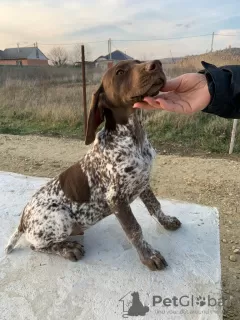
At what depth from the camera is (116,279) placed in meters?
2.73

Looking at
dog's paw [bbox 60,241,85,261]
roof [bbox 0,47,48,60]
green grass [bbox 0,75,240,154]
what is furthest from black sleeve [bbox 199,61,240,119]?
roof [bbox 0,47,48,60]

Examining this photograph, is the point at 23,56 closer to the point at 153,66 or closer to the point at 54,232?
the point at 54,232

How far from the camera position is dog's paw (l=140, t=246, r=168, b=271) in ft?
9.11

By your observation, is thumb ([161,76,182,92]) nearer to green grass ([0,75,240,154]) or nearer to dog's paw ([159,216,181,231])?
dog's paw ([159,216,181,231])

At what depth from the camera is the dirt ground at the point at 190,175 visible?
13.0 ft

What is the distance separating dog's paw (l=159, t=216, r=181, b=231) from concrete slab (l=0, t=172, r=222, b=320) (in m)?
0.06

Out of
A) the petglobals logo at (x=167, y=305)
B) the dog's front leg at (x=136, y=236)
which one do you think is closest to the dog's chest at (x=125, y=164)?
the dog's front leg at (x=136, y=236)

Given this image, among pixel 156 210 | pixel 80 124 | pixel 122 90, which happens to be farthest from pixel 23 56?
pixel 122 90

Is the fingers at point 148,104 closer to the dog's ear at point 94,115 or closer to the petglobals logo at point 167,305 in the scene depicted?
the dog's ear at point 94,115

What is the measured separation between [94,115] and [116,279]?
53.3 inches

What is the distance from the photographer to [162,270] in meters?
2.79

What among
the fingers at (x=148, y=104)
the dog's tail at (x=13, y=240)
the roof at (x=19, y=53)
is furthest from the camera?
the roof at (x=19, y=53)

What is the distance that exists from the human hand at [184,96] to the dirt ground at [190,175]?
203 centimetres

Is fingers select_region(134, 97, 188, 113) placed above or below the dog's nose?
below
